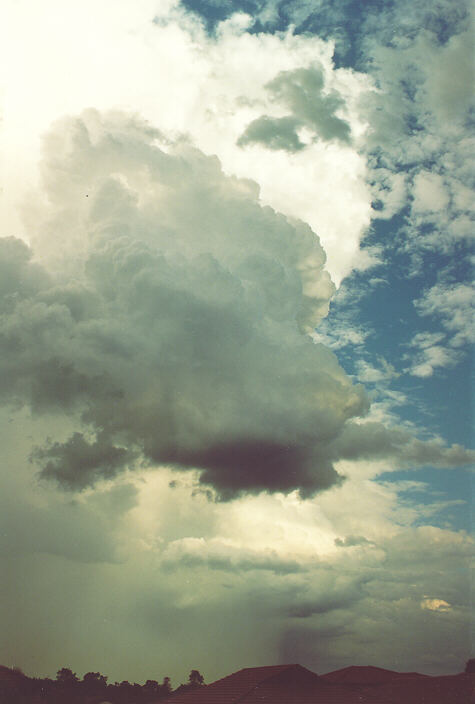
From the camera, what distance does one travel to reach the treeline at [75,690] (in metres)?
90.1

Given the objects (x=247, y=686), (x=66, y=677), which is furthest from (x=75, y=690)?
(x=247, y=686)

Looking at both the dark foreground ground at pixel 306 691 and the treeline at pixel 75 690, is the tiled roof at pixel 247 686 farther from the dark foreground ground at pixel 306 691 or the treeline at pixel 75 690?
the treeline at pixel 75 690

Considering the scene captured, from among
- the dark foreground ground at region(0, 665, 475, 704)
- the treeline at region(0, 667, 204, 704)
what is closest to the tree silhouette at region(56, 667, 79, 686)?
the treeline at region(0, 667, 204, 704)

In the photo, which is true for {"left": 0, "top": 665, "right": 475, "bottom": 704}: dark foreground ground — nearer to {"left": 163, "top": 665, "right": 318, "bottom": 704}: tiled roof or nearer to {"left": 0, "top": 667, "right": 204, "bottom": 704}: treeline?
{"left": 163, "top": 665, "right": 318, "bottom": 704}: tiled roof

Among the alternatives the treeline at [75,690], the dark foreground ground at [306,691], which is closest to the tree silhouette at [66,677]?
the treeline at [75,690]

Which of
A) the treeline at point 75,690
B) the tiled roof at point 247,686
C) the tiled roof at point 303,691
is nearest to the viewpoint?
the tiled roof at point 303,691

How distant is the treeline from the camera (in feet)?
295

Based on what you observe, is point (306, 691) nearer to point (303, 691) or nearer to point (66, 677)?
point (303, 691)

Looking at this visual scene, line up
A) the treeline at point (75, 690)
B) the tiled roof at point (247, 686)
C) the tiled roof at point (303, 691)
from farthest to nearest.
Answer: the treeline at point (75, 690)
the tiled roof at point (247, 686)
the tiled roof at point (303, 691)

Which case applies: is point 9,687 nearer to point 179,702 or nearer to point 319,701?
point 179,702

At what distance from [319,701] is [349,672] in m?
43.3

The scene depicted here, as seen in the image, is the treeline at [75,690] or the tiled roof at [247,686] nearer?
the tiled roof at [247,686]

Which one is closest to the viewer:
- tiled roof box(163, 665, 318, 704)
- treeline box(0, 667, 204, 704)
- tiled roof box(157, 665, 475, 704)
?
tiled roof box(157, 665, 475, 704)

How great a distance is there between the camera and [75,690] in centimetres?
11988
